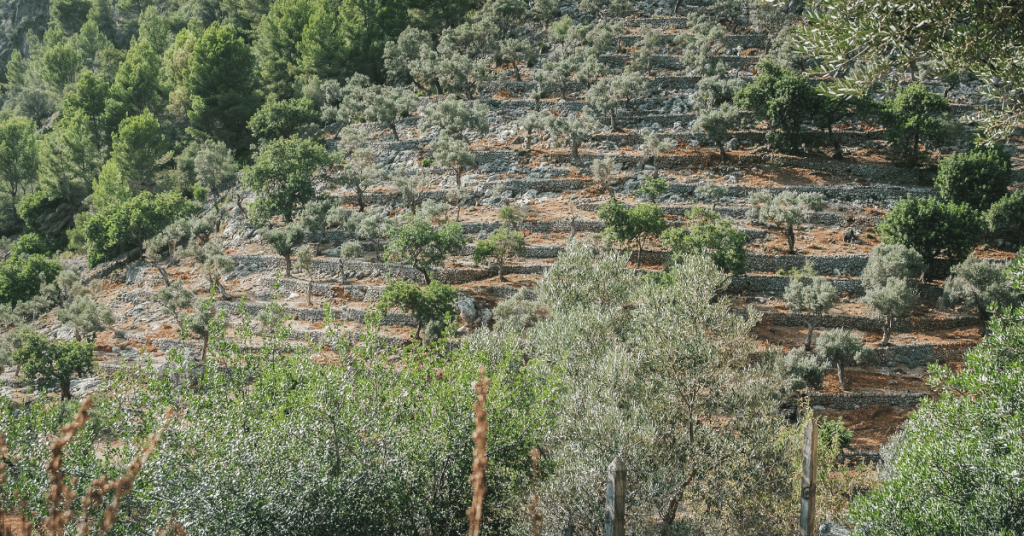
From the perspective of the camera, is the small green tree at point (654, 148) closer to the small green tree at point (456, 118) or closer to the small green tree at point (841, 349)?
the small green tree at point (456, 118)

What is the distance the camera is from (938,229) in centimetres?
3328

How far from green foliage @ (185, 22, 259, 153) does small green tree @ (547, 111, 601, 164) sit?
120 ft

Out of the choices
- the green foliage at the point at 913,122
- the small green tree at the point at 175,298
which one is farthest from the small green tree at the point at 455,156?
the green foliage at the point at 913,122

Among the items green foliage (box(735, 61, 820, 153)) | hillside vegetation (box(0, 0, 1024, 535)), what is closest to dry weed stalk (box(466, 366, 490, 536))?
hillside vegetation (box(0, 0, 1024, 535))

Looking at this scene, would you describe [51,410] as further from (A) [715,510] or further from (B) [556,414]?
(A) [715,510]

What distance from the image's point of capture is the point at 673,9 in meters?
70.6

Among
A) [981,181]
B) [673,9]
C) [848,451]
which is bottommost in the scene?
[848,451]

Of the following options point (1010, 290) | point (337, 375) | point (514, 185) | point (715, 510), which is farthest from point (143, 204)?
point (1010, 290)

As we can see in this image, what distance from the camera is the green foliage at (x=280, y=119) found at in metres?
58.4

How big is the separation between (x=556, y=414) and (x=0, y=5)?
15520 centimetres

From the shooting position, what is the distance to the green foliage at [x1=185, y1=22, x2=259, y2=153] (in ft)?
208

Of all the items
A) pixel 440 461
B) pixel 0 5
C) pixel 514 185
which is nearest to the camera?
pixel 440 461

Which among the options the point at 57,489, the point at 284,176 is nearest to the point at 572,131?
the point at 284,176

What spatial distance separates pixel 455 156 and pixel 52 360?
28074 millimetres
